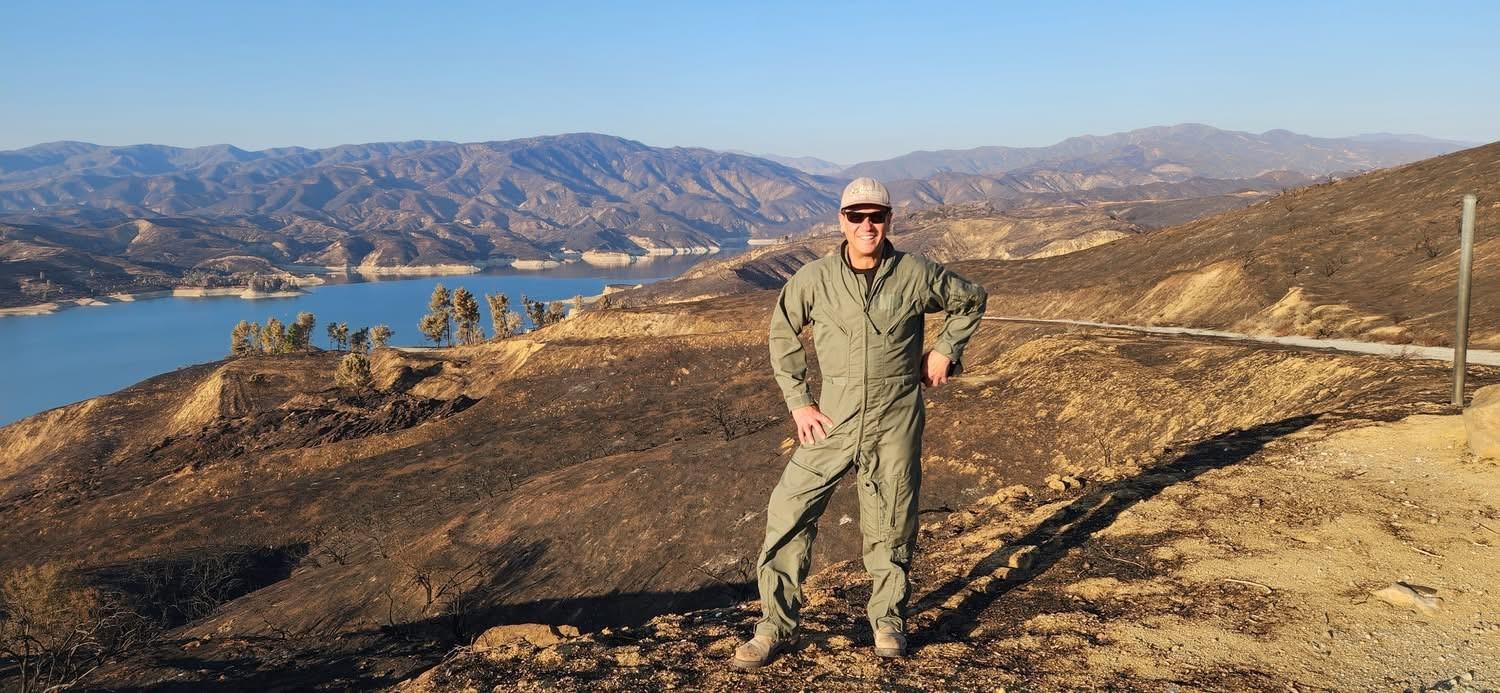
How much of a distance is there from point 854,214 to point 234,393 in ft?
236

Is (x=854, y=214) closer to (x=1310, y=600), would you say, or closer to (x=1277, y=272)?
(x=1310, y=600)

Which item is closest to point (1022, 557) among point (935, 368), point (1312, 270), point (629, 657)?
point (935, 368)

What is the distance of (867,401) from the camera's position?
5.67 meters

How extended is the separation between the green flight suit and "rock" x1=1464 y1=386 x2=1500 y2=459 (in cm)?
698

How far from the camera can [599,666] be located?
620 cm

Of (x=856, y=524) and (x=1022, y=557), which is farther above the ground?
(x=1022, y=557)

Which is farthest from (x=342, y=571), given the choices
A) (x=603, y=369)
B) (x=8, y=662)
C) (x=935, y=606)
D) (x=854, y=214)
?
(x=603, y=369)

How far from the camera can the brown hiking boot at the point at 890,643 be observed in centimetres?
575

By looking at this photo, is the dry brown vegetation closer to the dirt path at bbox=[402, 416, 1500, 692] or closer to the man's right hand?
the dirt path at bbox=[402, 416, 1500, 692]

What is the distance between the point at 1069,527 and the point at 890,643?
4.20 meters

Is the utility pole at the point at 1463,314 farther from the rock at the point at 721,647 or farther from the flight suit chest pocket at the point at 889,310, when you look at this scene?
the rock at the point at 721,647

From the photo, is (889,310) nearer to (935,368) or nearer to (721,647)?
(935,368)

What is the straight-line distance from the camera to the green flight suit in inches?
223

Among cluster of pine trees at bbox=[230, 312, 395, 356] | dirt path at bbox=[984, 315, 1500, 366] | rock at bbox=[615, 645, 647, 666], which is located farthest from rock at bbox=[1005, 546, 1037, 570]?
cluster of pine trees at bbox=[230, 312, 395, 356]
